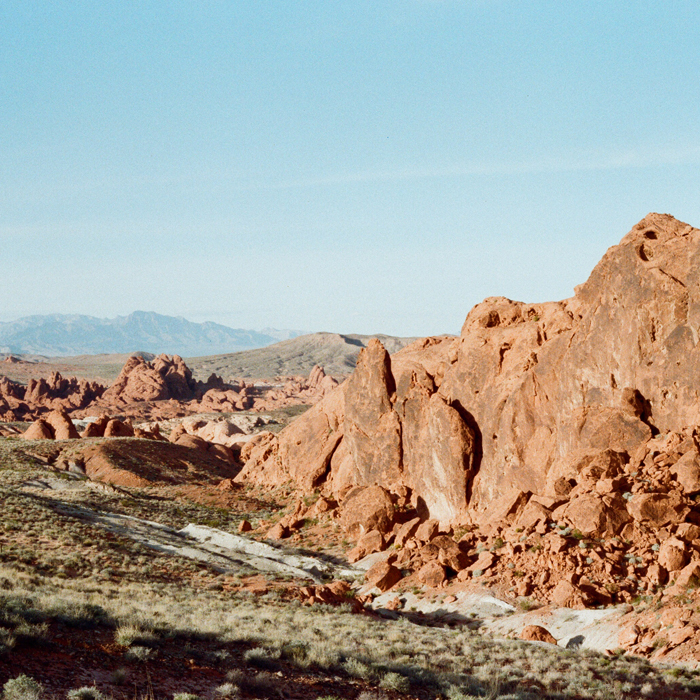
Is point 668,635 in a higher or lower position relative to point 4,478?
higher

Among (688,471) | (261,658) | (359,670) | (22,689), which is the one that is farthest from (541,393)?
(22,689)

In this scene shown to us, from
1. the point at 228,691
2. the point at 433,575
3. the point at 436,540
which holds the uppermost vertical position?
the point at 228,691

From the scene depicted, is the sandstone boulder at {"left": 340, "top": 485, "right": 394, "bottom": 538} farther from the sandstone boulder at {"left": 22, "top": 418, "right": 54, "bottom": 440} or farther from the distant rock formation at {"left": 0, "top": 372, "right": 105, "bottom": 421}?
the distant rock formation at {"left": 0, "top": 372, "right": 105, "bottom": 421}

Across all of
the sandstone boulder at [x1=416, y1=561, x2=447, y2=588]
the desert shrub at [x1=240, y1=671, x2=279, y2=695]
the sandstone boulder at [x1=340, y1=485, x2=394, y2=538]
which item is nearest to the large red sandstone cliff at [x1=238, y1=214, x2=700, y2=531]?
the sandstone boulder at [x1=340, y1=485, x2=394, y2=538]

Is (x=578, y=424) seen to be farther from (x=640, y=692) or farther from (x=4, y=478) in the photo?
(x=4, y=478)

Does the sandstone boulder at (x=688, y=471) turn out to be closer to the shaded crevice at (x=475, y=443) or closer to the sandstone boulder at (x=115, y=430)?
the shaded crevice at (x=475, y=443)

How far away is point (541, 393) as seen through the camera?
116 feet

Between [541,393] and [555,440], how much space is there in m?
2.57

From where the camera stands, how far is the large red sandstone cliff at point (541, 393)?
102 feet

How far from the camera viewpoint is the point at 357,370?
47.3m

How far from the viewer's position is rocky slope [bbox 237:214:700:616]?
27.3m

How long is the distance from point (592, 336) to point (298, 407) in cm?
10175

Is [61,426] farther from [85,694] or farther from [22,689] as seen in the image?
[22,689]

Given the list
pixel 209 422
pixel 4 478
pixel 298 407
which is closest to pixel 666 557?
pixel 4 478
